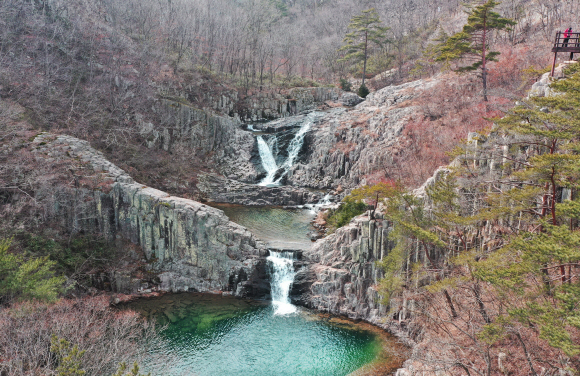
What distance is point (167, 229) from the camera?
24578 mm

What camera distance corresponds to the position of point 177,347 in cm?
1827

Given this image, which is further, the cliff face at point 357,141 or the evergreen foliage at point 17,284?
the cliff face at point 357,141

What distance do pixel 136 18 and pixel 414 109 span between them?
1712 inches

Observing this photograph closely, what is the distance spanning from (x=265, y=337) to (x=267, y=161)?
2628 cm

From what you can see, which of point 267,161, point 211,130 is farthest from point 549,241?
point 211,130

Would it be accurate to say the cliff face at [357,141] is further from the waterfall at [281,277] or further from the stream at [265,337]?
the waterfall at [281,277]


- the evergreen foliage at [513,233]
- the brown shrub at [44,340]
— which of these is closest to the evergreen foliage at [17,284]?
the brown shrub at [44,340]

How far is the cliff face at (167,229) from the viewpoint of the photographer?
23766mm

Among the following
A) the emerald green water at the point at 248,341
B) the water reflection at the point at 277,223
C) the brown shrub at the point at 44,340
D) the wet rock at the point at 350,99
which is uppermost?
the wet rock at the point at 350,99

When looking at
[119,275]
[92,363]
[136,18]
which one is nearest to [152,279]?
[119,275]

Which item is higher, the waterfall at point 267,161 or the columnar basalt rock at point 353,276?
the waterfall at point 267,161

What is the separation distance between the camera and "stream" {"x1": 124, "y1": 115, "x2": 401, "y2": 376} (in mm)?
16984

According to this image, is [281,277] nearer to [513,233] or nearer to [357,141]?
[513,233]

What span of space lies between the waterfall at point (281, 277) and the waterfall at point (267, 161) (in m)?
18.0
